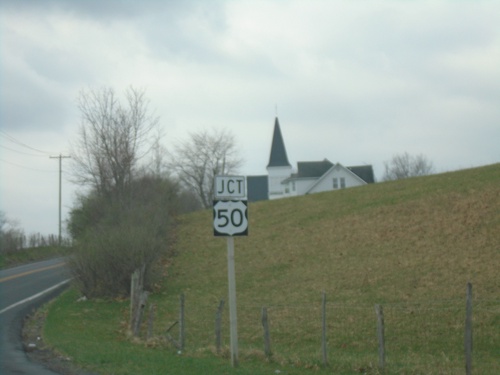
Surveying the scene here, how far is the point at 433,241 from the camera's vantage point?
31938 millimetres

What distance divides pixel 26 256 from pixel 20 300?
28.4m

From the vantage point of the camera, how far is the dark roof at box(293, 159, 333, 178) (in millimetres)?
91375

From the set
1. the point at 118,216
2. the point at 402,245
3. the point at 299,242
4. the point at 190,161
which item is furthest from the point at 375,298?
the point at 190,161

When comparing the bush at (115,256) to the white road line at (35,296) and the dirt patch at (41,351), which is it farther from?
the dirt patch at (41,351)

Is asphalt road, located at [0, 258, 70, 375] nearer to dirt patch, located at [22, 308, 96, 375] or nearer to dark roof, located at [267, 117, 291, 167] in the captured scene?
dirt patch, located at [22, 308, 96, 375]

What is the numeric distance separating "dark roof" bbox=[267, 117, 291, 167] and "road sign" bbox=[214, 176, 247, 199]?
8850 cm

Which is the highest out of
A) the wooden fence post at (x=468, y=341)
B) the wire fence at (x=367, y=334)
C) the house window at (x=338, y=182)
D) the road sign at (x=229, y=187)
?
the house window at (x=338, y=182)

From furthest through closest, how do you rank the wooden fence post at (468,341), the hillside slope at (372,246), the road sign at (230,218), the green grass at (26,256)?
1. the green grass at (26,256)
2. the hillside slope at (372,246)
3. the road sign at (230,218)
4. the wooden fence post at (468,341)

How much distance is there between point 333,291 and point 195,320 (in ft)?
18.4

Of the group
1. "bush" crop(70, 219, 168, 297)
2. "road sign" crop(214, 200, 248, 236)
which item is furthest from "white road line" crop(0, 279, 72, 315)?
"road sign" crop(214, 200, 248, 236)

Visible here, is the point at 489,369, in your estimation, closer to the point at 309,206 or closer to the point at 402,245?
the point at 402,245

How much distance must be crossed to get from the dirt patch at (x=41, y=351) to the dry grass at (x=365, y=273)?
4188 millimetres

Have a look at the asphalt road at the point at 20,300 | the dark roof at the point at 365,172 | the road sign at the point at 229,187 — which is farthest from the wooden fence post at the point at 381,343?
the dark roof at the point at 365,172

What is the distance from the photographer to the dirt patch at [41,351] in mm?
14299
